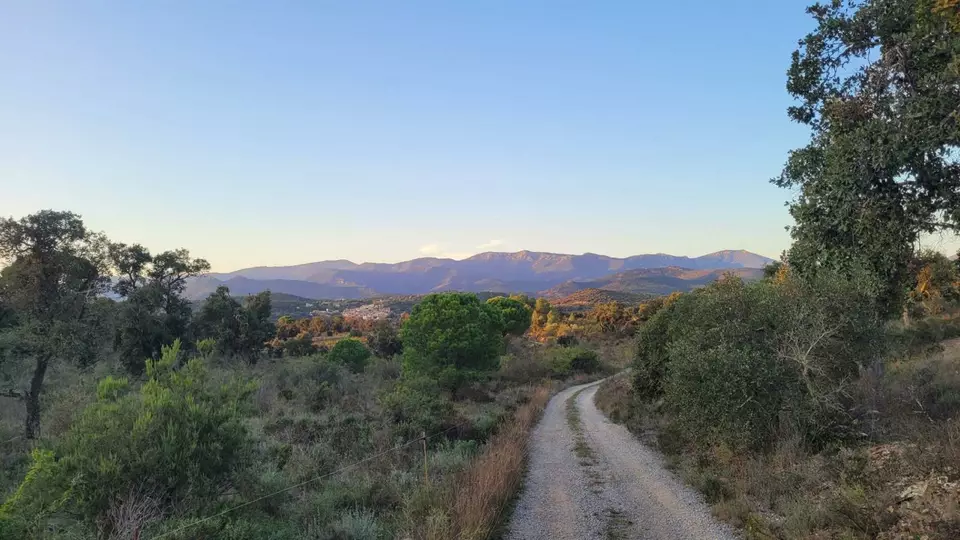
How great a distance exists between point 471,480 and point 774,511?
5.58m

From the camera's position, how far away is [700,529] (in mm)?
8789

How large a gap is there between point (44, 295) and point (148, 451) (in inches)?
809

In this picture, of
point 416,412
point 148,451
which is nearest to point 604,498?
point 148,451

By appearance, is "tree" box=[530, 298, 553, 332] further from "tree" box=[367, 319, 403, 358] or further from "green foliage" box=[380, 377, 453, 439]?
"green foliage" box=[380, 377, 453, 439]

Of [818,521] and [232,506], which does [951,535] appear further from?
[232,506]

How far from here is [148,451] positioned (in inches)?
284

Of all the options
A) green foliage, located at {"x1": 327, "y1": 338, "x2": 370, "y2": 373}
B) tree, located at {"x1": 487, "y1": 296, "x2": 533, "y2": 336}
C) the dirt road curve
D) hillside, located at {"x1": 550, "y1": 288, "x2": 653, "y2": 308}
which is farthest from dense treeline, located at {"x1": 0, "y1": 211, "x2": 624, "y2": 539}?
hillside, located at {"x1": 550, "y1": 288, "x2": 653, "y2": 308}

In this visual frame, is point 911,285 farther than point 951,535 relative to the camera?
Yes

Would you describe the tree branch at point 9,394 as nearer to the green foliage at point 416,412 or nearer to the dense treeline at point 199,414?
the dense treeline at point 199,414

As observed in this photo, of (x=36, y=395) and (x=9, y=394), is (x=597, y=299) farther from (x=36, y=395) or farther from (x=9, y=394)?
(x=9, y=394)

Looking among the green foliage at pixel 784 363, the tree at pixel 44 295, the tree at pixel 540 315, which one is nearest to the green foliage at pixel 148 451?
the green foliage at pixel 784 363

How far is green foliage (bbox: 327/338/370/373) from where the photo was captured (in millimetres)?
46594

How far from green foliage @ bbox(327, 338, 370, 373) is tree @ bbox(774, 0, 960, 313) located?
40553 millimetres

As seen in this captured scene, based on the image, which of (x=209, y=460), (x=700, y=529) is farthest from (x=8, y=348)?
(x=700, y=529)
